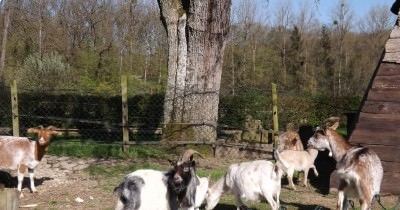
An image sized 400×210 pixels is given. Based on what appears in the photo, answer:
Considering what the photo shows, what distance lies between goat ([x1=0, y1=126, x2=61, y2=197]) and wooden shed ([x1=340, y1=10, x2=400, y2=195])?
5.76 meters

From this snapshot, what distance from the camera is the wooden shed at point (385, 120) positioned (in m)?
10.5

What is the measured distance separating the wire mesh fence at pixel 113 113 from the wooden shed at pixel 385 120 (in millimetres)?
5745

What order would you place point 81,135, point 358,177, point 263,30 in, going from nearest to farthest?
point 358,177, point 81,135, point 263,30

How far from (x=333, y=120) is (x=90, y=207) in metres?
4.28

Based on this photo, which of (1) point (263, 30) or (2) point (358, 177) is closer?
(2) point (358, 177)

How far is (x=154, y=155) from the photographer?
45.6ft

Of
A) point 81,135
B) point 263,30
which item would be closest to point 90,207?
point 81,135

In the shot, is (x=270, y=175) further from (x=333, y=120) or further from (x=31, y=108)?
(x=31, y=108)

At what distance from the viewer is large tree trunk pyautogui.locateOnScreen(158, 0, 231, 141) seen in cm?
1408

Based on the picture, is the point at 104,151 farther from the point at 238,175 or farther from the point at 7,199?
the point at 7,199

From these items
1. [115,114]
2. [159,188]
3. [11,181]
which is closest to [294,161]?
[159,188]

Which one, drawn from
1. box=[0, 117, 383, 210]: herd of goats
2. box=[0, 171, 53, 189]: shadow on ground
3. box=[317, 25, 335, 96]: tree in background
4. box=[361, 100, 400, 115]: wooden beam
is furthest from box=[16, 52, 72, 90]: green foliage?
box=[317, 25, 335, 96]: tree in background

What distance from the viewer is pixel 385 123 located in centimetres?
1063

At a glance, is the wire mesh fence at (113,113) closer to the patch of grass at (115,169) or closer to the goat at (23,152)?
the patch of grass at (115,169)
